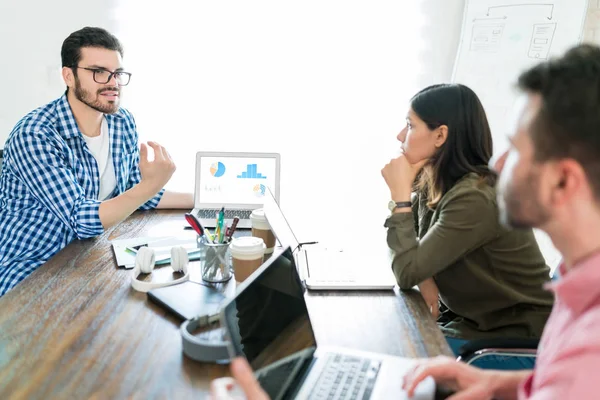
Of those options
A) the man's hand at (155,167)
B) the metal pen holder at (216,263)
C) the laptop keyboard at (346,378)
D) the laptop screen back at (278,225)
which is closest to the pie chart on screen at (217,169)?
the man's hand at (155,167)

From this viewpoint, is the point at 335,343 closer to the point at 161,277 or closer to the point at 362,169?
the point at 161,277

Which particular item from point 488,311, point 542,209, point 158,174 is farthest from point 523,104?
point 158,174

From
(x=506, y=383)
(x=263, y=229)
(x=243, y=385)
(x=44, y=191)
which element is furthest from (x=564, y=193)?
(x=44, y=191)

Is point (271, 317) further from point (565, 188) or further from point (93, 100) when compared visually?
point (93, 100)

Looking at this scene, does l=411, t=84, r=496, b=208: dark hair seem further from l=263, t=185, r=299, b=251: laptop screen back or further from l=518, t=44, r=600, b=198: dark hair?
l=518, t=44, r=600, b=198: dark hair

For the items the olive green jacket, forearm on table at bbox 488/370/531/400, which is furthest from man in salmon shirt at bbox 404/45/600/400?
the olive green jacket

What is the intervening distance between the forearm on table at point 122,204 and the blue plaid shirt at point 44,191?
0.06 feet

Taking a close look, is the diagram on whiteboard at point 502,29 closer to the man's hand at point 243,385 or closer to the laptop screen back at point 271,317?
the laptop screen back at point 271,317

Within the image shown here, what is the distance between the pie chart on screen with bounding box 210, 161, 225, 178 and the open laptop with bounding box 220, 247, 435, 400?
911mm

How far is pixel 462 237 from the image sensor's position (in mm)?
1298

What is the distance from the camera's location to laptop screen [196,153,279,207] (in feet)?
6.09

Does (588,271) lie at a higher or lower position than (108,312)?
higher

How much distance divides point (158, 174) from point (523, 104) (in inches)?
43.7

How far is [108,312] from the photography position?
3.62ft
